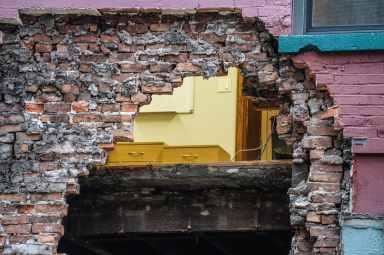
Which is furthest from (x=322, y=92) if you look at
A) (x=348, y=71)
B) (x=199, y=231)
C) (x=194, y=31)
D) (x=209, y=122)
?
(x=209, y=122)

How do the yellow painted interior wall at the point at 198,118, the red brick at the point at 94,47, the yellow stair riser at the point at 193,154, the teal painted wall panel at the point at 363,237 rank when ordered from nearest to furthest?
1. the teal painted wall panel at the point at 363,237
2. the red brick at the point at 94,47
3. the yellow stair riser at the point at 193,154
4. the yellow painted interior wall at the point at 198,118

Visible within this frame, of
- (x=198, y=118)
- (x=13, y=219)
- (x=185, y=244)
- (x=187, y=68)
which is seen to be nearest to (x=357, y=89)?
(x=187, y=68)

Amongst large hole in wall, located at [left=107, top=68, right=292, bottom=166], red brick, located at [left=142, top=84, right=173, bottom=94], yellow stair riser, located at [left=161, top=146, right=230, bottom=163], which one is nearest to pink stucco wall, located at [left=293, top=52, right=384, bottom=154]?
red brick, located at [left=142, top=84, right=173, bottom=94]

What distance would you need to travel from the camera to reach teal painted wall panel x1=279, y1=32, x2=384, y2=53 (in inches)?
361

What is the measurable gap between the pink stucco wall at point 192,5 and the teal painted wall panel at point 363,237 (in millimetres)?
1545

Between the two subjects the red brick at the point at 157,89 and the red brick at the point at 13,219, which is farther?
the red brick at the point at 157,89

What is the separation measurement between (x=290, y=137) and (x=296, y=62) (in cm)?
58

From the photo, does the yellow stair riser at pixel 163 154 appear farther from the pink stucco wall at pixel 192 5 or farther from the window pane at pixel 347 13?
the window pane at pixel 347 13

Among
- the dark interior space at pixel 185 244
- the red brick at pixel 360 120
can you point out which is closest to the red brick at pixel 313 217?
the red brick at pixel 360 120

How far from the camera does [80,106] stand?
962 cm

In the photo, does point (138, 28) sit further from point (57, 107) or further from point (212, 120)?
point (212, 120)

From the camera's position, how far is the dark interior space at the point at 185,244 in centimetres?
1104

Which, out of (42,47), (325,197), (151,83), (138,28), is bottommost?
(325,197)

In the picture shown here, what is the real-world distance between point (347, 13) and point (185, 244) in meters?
3.38
